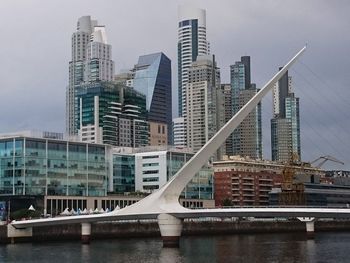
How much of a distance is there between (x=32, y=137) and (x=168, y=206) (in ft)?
123

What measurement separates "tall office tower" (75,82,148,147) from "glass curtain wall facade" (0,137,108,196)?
5917cm

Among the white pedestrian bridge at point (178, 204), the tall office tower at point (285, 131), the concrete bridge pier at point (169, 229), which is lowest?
the concrete bridge pier at point (169, 229)

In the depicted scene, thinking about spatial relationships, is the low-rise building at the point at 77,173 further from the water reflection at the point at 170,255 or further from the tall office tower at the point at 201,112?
the tall office tower at the point at 201,112

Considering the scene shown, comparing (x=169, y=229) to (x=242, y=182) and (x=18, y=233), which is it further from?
(x=242, y=182)

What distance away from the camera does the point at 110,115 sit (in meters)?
154

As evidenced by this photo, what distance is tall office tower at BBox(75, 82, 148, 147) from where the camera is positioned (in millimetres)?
153375

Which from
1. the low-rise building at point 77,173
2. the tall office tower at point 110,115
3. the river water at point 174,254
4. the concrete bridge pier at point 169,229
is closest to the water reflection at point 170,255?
the river water at point 174,254

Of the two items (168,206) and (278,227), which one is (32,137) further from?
(168,206)

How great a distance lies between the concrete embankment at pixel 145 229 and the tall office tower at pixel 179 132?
331 feet

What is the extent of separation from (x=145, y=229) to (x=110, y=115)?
85947 millimetres

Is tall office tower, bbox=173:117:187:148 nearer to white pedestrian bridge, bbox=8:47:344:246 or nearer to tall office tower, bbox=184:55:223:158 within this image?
tall office tower, bbox=184:55:223:158

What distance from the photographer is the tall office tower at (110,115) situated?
15338 cm

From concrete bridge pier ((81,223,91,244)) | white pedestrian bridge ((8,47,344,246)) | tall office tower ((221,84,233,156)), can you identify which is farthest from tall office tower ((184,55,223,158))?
white pedestrian bridge ((8,47,344,246))

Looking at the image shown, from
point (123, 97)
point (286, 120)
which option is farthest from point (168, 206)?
point (286, 120)
